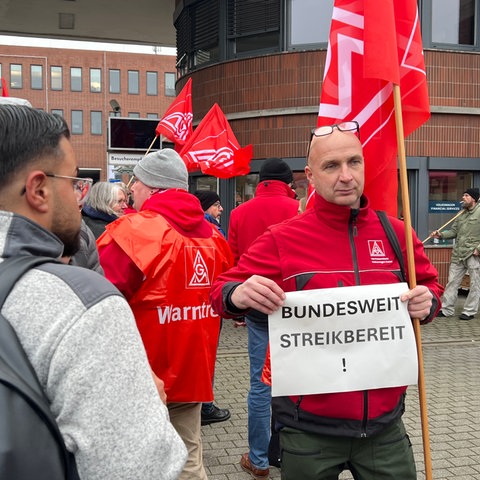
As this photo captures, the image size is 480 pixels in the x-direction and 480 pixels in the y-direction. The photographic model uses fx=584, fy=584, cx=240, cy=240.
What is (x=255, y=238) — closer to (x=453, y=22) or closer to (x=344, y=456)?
(x=344, y=456)

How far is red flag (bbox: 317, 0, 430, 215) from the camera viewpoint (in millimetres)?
2908

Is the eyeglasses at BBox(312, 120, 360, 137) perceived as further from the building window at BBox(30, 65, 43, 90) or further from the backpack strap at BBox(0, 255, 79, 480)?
the building window at BBox(30, 65, 43, 90)

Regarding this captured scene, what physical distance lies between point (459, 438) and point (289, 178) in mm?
2556

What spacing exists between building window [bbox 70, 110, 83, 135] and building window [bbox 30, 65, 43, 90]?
15.4ft

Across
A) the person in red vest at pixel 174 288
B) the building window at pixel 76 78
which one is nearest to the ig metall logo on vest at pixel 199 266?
the person in red vest at pixel 174 288

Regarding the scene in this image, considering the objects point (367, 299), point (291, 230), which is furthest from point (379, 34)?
point (367, 299)

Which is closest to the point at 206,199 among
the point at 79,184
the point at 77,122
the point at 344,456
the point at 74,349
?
the point at 344,456

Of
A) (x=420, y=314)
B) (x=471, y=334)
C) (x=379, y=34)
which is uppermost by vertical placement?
(x=379, y=34)

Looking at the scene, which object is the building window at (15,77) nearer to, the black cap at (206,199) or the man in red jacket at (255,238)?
the black cap at (206,199)

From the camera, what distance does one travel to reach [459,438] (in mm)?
4742

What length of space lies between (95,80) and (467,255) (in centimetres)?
5753

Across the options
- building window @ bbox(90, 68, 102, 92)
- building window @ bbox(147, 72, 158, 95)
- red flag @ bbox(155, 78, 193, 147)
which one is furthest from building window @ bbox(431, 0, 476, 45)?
building window @ bbox(90, 68, 102, 92)

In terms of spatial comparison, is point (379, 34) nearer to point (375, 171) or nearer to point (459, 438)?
point (375, 171)

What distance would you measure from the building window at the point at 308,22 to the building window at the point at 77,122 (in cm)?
5168
